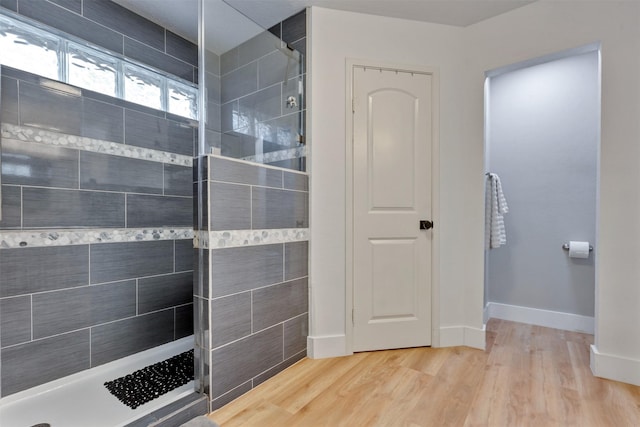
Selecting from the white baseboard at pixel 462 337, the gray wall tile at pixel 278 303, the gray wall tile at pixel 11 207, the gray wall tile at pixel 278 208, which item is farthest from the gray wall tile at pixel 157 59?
the white baseboard at pixel 462 337

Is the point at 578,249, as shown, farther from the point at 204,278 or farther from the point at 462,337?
the point at 204,278

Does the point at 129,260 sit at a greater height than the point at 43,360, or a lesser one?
greater

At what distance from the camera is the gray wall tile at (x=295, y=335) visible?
1.98 m

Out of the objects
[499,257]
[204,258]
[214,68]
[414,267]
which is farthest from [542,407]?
[214,68]

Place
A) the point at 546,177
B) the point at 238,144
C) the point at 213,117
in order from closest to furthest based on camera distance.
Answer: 1. the point at 213,117
2. the point at 238,144
3. the point at 546,177

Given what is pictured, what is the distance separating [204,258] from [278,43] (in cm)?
158

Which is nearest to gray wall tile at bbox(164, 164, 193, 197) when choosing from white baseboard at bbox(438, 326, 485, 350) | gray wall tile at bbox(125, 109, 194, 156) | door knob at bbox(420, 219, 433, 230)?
gray wall tile at bbox(125, 109, 194, 156)

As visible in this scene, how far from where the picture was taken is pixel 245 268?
1.73 m

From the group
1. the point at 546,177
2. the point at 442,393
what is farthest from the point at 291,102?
the point at 546,177

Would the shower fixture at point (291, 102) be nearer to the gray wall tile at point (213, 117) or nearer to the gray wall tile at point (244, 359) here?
the gray wall tile at point (213, 117)

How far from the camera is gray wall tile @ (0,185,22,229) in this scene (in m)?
1.59

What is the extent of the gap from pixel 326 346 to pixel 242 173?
1.29 m

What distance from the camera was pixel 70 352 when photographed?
5.92 feet

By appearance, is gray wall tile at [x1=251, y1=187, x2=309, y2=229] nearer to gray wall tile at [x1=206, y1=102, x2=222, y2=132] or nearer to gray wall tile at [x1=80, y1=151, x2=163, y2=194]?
gray wall tile at [x1=206, y1=102, x2=222, y2=132]
